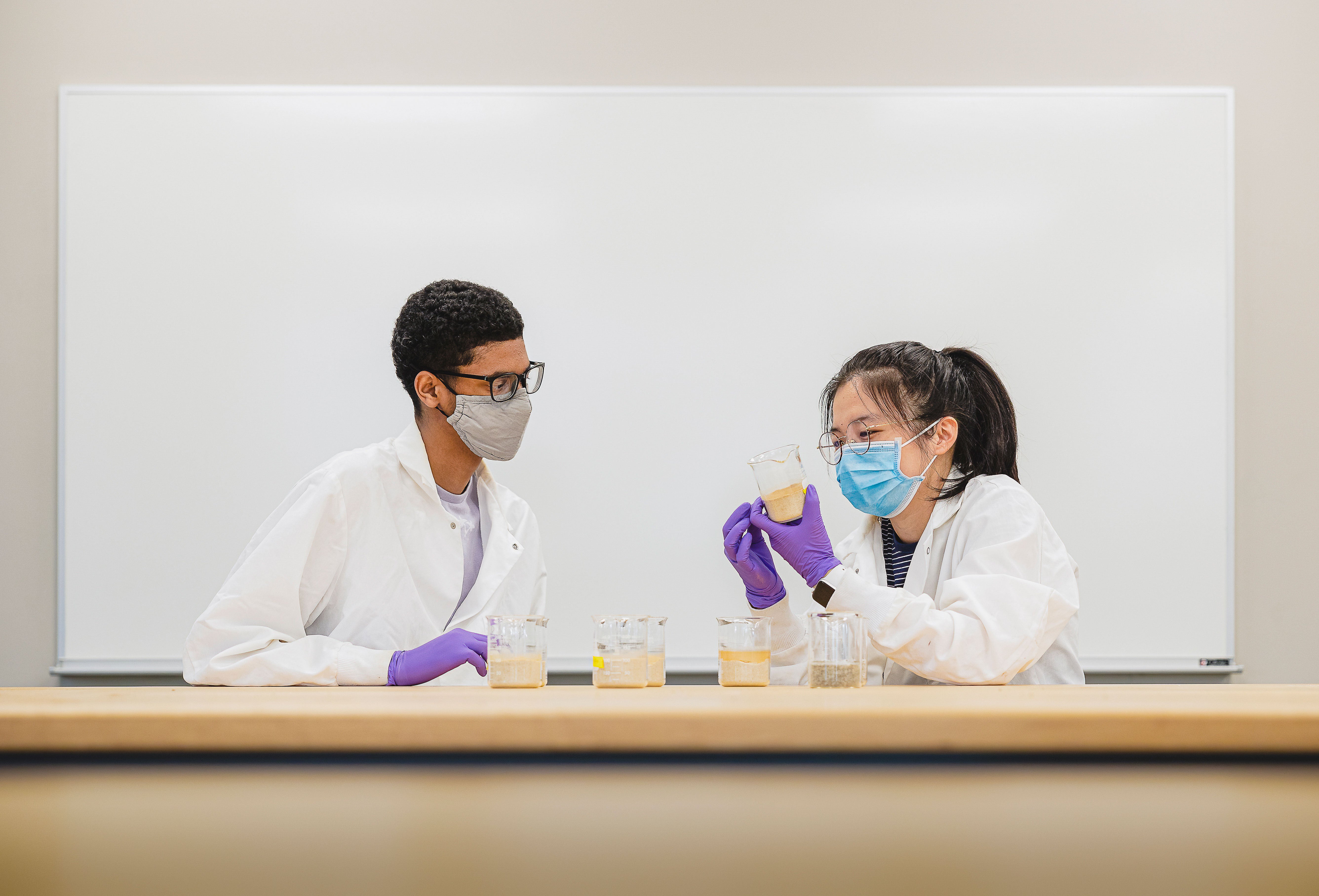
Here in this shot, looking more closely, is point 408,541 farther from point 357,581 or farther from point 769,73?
point 769,73

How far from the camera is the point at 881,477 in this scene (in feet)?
5.78

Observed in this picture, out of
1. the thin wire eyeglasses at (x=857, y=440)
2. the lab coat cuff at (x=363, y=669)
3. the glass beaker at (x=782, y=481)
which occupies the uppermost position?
the thin wire eyeglasses at (x=857, y=440)

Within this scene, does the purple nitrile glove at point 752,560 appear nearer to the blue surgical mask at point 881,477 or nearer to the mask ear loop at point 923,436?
the blue surgical mask at point 881,477

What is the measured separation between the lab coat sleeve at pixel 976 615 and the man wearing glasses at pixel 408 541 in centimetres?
71

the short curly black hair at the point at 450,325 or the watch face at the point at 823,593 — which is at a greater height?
the short curly black hair at the point at 450,325

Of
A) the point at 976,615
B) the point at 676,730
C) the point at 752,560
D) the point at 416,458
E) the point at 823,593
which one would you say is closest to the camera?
the point at 676,730

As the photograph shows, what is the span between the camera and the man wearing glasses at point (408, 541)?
1.56 metres

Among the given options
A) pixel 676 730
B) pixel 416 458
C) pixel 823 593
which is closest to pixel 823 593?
pixel 823 593

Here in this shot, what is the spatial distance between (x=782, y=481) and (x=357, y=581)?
0.86 metres

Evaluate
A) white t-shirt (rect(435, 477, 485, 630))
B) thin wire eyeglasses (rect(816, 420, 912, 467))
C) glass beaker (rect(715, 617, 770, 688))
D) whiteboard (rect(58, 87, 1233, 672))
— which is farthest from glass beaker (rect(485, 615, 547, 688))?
whiteboard (rect(58, 87, 1233, 672))

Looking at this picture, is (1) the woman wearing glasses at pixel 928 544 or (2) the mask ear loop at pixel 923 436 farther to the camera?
(2) the mask ear loop at pixel 923 436

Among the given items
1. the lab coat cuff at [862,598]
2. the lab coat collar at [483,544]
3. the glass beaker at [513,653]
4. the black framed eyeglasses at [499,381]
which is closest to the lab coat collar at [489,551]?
the lab coat collar at [483,544]

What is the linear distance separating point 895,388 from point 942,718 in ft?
3.47

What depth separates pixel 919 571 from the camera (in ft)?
5.72
